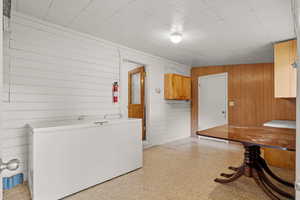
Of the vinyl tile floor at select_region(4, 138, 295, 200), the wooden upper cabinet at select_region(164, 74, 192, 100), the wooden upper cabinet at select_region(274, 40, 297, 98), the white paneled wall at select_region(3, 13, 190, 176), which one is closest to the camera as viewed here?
the vinyl tile floor at select_region(4, 138, 295, 200)

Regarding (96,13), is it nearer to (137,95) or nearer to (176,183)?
(176,183)

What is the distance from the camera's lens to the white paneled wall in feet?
8.06

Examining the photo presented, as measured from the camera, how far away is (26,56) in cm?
257

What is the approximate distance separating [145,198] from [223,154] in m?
2.46

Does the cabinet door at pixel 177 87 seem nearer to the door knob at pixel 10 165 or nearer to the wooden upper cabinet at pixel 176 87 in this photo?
the wooden upper cabinet at pixel 176 87

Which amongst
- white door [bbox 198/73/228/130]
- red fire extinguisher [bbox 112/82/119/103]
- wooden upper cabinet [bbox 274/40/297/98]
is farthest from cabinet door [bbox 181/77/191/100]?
wooden upper cabinet [bbox 274/40/297/98]

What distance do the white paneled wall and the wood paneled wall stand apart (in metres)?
3.17

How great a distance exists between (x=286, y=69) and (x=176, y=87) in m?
2.55

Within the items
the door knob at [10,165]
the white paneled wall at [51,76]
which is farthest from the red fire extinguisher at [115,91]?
the door knob at [10,165]

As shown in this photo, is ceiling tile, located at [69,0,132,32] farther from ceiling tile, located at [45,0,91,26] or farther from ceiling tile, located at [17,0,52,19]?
ceiling tile, located at [17,0,52,19]

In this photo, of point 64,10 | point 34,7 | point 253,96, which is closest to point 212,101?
point 253,96

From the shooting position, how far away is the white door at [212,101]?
5.49 meters

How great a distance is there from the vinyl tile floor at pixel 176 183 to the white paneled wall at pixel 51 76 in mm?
950

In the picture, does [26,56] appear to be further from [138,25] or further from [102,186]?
[102,186]
